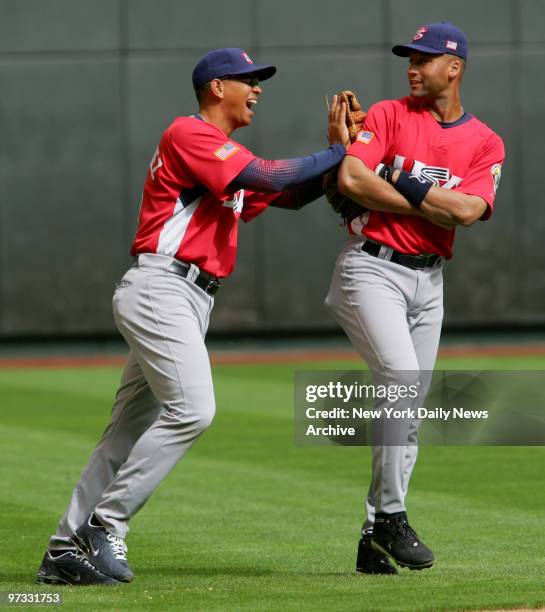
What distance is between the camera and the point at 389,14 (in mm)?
21641

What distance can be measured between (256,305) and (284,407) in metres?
7.54

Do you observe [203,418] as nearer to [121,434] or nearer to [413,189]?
[121,434]

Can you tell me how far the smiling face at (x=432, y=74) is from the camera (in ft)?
22.1

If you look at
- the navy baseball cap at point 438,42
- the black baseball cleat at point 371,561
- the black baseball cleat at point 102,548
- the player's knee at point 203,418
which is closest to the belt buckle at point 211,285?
the player's knee at point 203,418

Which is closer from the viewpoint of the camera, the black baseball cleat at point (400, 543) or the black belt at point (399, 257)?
the black baseball cleat at point (400, 543)

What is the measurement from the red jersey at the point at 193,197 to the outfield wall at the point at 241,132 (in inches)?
594

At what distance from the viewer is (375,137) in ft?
21.9

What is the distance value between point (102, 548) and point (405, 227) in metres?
2.09

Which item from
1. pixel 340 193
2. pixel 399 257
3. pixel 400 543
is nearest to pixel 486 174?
pixel 399 257

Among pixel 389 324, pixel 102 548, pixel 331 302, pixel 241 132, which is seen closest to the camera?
pixel 102 548

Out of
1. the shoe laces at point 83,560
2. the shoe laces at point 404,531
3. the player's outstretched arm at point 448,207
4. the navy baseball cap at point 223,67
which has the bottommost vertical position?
the shoe laces at point 83,560

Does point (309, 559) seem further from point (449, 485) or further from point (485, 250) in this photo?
point (485, 250)

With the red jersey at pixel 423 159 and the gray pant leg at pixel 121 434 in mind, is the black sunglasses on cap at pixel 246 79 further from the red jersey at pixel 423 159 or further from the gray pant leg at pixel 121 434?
the gray pant leg at pixel 121 434

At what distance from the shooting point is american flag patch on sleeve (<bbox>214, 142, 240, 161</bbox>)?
618 centimetres
